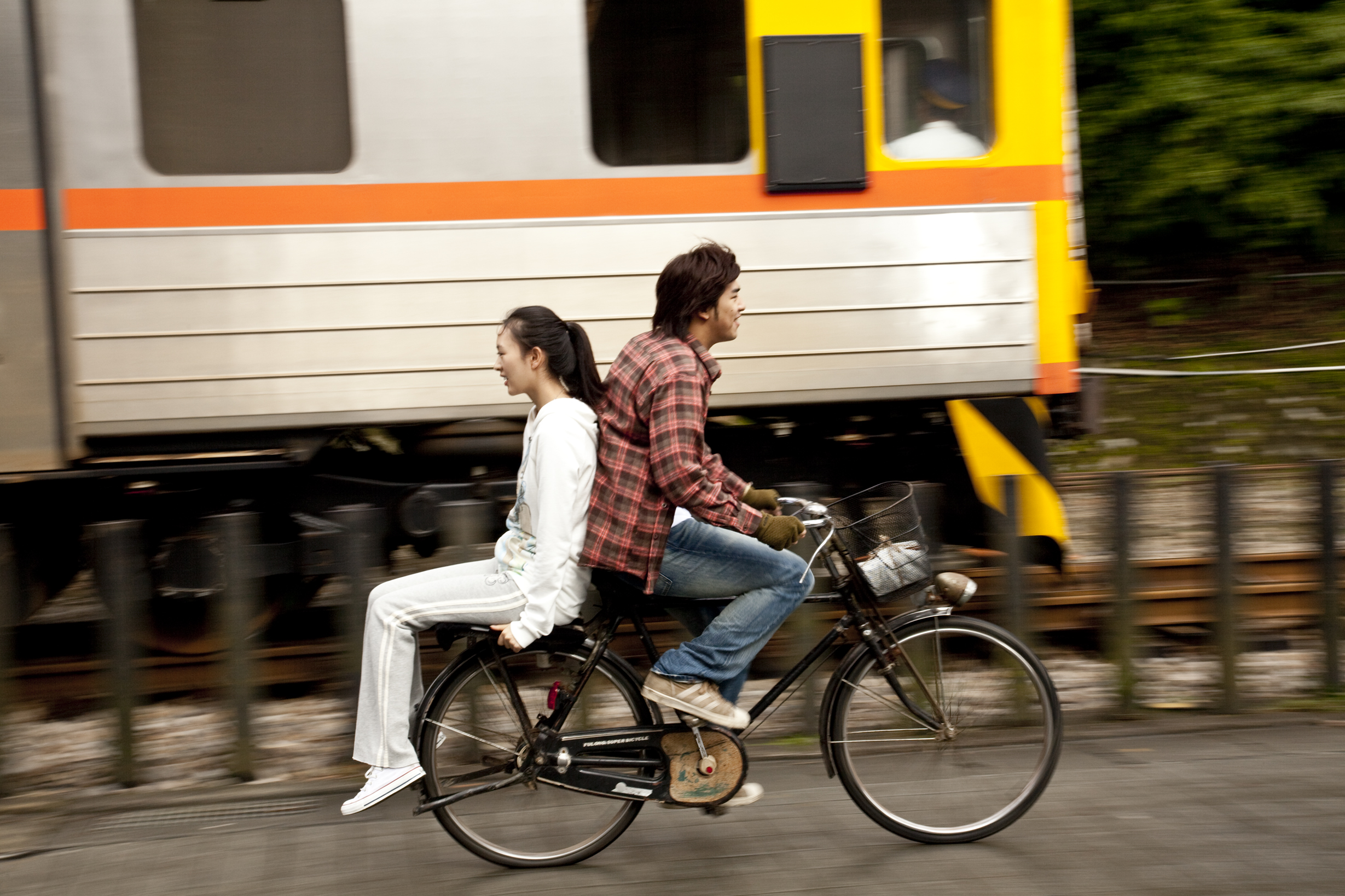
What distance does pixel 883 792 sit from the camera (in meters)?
3.79

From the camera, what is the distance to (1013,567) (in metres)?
4.88

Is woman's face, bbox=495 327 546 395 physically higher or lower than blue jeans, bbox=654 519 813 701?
higher

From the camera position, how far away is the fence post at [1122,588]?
498 cm

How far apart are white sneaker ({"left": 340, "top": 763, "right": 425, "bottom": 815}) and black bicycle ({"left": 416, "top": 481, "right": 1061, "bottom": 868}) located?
0.46ft

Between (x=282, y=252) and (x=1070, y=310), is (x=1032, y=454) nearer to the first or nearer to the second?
(x=1070, y=310)

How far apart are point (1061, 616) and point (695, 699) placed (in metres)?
2.86

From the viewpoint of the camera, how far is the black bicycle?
3672 mm

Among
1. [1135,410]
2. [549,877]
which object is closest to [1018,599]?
[549,877]

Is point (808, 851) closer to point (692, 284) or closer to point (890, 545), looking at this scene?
point (890, 545)

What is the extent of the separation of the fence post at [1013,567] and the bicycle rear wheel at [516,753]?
174 centimetres

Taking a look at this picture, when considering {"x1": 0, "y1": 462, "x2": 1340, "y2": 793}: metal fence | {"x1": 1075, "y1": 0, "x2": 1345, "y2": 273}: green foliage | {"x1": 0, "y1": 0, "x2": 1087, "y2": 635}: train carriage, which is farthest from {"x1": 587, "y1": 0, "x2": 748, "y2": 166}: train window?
{"x1": 1075, "y1": 0, "x2": 1345, "y2": 273}: green foliage

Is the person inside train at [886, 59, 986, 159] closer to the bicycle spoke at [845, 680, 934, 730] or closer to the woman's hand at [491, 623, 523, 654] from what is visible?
the bicycle spoke at [845, 680, 934, 730]

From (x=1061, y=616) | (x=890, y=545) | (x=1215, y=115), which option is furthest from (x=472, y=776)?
(x=1215, y=115)

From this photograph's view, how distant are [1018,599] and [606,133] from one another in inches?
94.6
